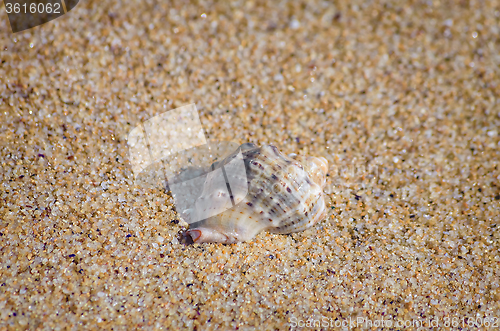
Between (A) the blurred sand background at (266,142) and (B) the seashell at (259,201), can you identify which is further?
(B) the seashell at (259,201)

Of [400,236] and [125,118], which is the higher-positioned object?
[125,118]

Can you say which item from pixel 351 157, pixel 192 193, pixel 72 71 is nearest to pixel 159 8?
pixel 72 71

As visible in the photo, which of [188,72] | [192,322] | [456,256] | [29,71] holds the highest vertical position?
[29,71]

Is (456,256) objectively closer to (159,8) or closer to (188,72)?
(188,72)

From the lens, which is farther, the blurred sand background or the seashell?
the seashell
